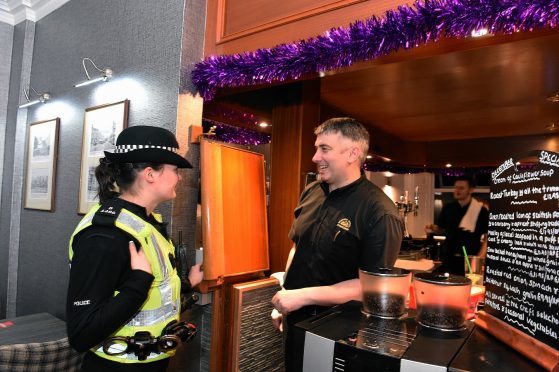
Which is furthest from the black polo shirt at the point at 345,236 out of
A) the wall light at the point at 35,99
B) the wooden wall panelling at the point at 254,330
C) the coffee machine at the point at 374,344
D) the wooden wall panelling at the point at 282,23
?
the wall light at the point at 35,99

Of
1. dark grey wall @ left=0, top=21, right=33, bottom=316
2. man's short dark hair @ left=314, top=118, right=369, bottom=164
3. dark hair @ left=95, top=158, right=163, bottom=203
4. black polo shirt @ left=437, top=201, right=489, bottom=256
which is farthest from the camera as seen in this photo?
black polo shirt @ left=437, top=201, right=489, bottom=256

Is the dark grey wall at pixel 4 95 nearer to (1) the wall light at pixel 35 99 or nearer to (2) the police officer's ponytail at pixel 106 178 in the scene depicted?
(1) the wall light at pixel 35 99

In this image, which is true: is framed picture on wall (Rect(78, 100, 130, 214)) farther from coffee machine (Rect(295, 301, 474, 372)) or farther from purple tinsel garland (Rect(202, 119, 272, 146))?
coffee machine (Rect(295, 301, 474, 372))

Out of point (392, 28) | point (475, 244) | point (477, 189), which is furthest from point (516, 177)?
point (477, 189)

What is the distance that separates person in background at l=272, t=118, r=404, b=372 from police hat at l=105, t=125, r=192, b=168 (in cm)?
66

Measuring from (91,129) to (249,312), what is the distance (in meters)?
1.74

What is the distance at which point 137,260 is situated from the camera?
1.25 meters

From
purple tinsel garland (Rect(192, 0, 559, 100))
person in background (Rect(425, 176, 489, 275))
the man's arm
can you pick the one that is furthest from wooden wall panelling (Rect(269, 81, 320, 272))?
person in background (Rect(425, 176, 489, 275))

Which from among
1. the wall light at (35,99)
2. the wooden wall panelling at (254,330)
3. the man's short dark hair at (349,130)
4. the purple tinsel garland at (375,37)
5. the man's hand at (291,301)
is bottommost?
the wooden wall panelling at (254,330)

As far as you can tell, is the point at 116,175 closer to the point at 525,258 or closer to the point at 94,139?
the point at 525,258

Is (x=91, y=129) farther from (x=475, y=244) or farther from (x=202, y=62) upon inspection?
(x=475, y=244)

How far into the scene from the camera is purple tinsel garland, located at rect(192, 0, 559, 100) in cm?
128

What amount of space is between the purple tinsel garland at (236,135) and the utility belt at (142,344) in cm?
213

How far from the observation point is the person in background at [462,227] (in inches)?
163
